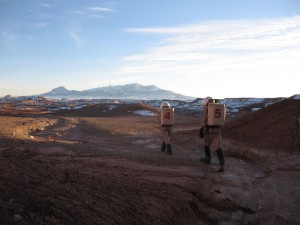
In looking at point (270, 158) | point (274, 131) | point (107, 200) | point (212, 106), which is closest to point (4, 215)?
point (107, 200)

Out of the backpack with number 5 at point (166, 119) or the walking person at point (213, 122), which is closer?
the walking person at point (213, 122)

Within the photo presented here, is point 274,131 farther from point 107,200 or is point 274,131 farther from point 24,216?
point 24,216

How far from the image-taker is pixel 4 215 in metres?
4.40

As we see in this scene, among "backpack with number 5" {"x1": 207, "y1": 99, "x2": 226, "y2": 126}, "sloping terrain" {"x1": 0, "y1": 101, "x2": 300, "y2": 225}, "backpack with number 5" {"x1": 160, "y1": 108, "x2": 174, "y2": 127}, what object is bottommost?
"sloping terrain" {"x1": 0, "y1": 101, "x2": 300, "y2": 225}

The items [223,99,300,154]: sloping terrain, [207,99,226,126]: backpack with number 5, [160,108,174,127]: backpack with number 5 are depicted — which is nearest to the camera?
[207,99,226,126]: backpack with number 5

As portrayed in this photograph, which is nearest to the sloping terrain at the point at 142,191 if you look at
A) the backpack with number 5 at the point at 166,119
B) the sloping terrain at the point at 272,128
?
the backpack with number 5 at the point at 166,119

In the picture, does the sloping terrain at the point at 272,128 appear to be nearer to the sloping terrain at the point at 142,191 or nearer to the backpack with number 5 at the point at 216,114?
the sloping terrain at the point at 142,191

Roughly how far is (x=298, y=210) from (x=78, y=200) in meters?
4.38

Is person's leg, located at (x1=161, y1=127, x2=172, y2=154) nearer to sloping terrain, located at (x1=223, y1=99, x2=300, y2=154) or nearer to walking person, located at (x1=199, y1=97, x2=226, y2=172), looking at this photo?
walking person, located at (x1=199, y1=97, x2=226, y2=172)

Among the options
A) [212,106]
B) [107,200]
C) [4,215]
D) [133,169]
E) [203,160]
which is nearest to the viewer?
[4,215]

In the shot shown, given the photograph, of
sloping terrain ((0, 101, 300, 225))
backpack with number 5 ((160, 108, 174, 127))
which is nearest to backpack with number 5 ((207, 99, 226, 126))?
sloping terrain ((0, 101, 300, 225))

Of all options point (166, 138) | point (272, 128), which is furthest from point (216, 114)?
point (272, 128)

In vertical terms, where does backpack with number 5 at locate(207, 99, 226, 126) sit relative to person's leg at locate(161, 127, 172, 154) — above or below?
above

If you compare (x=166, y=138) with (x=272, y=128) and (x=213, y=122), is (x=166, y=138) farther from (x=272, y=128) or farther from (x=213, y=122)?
(x=272, y=128)
